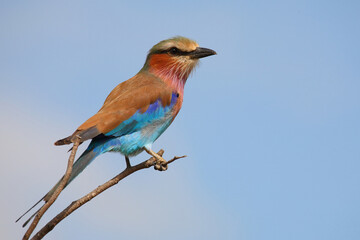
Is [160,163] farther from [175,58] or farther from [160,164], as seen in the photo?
[175,58]

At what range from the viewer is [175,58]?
4.87 meters

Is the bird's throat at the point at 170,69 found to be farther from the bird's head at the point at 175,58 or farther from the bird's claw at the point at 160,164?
the bird's claw at the point at 160,164

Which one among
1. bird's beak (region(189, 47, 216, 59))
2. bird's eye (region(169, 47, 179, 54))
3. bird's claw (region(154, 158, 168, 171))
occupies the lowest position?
bird's claw (region(154, 158, 168, 171))

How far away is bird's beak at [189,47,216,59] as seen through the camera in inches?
192

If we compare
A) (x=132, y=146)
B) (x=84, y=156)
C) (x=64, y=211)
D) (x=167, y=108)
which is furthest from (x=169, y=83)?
(x=64, y=211)

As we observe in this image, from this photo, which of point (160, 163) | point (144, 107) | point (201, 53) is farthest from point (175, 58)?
point (160, 163)

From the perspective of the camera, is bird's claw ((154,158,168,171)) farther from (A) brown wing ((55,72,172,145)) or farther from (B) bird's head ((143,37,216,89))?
(B) bird's head ((143,37,216,89))

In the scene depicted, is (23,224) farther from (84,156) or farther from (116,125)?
(116,125)

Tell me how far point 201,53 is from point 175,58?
0.26 m

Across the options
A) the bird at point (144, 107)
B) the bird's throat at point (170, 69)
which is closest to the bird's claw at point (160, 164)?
→ the bird at point (144, 107)

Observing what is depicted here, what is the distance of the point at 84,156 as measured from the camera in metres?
3.87

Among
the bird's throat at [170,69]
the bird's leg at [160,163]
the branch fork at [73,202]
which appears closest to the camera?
the branch fork at [73,202]

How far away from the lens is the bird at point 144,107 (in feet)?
12.9

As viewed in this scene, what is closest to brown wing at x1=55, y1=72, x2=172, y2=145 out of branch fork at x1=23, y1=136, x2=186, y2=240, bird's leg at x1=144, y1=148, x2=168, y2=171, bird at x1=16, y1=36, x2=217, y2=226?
bird at x1=16, y1=36, x2=217, y2=226
